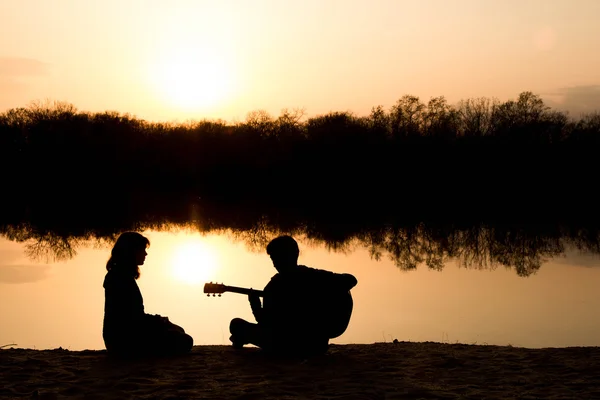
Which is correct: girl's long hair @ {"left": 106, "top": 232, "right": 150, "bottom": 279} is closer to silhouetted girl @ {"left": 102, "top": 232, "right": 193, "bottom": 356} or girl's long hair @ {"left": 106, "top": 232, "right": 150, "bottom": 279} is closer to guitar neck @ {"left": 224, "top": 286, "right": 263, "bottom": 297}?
silhouetted girl @ {"left": 102, "top": 232, "right": 193, "bottom": 356}

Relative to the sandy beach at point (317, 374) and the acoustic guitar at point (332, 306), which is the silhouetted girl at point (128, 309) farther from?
the acoustic guitar at point (332, 306)

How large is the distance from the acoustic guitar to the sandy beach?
1.18ft

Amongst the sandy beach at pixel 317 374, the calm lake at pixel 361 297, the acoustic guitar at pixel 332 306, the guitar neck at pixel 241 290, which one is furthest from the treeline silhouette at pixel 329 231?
the guitar neck at pixel 241 290

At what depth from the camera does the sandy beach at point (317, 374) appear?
6484mm

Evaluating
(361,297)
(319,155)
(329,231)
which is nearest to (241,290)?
(361,297)

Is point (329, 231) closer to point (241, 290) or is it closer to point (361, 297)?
point (361, 297)

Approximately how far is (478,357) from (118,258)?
3.91m

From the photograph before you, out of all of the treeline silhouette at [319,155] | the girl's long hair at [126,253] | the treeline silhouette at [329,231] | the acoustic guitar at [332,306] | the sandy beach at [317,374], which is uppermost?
the treeline silhouette at [319,155]

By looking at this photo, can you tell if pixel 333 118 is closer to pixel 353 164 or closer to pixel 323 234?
pixel 353 164

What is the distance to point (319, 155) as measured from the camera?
227ft

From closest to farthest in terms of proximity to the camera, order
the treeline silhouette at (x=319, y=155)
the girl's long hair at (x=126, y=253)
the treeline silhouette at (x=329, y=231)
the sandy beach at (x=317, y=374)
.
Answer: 1. the sandy beach at (x=317, y=374)
2. the girl's long hair at (x=126, y=253)
3. the treeline silhouette at (x=329, y=231)
4. the treeline silhouette at (x=319, y=155)

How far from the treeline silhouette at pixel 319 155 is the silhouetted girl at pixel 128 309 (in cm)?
4828

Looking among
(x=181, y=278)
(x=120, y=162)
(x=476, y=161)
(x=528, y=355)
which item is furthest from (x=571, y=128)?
(x=528, y=355)

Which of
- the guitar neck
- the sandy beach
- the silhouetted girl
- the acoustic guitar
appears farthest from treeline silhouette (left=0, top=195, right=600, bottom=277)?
the silhouetted girl
